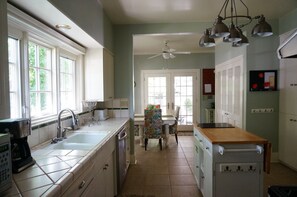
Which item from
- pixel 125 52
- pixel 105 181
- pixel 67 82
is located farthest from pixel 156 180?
pixel 125 52

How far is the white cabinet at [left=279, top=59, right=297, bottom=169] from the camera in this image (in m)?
3.32

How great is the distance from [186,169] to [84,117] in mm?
1946

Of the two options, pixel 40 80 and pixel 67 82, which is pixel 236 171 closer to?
pixel 40 80

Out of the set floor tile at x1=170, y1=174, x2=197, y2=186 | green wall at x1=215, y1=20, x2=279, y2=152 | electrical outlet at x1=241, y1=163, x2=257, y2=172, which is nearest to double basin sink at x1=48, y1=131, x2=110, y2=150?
floor tile at x1=170, y1=174, x2=197, y2=186

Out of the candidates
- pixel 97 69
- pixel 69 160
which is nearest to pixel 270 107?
pixel 97 69

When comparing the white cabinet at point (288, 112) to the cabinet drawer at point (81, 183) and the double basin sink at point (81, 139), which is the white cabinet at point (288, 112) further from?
the cabinet drawer at point (81, 183)

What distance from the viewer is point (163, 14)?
10.9ft

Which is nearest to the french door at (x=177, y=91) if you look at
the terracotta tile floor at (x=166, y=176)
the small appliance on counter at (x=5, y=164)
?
the terracotta tile floor at (x=166, y=176)

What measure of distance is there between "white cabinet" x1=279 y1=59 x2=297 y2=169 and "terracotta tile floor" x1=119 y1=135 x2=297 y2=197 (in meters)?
0.26

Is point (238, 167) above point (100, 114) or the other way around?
the other way around

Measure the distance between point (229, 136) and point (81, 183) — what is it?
1595 millimetres

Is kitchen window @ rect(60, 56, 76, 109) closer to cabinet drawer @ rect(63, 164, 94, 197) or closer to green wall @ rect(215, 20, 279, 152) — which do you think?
cabinet drawer @ rect(63, 164, 94, 197)

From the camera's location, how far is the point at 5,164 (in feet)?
3.33

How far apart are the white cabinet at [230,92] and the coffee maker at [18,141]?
3.58 meters
